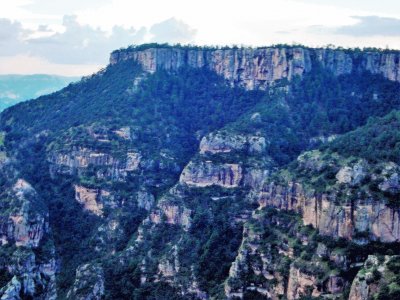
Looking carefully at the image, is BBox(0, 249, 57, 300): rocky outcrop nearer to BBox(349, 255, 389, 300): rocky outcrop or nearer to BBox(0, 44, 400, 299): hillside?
BBox(0, 44, 400, 299): hillside

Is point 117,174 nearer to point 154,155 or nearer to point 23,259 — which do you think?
point 154,155

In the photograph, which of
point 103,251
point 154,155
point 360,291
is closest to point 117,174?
point 154,155

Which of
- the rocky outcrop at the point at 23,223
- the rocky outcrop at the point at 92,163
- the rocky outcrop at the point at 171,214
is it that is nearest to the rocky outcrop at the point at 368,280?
the rocky outcrop at the point at 171,214

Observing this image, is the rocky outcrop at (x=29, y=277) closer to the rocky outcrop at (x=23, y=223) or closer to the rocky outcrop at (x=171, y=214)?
the rocky outcrop at (x=23, y=223)

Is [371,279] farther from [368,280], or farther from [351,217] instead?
[351,217]

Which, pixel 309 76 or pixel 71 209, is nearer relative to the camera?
pixel 71 209

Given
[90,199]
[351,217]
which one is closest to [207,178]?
[90,199]
